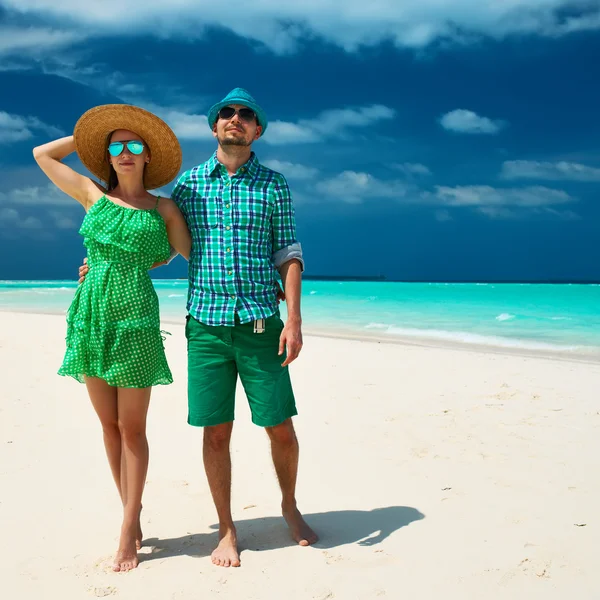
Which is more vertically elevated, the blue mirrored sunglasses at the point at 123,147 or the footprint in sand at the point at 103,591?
the blue mirrored sunglasses at the point at 123,147

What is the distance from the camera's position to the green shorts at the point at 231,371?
316cm

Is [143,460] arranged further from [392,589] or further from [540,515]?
[540,515]

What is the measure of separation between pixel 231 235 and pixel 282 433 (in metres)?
1.06

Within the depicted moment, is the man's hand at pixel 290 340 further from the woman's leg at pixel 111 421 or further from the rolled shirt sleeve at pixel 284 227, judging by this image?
the woman's leg at pixel 111 421

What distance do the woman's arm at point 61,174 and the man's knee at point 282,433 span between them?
147 centimetres

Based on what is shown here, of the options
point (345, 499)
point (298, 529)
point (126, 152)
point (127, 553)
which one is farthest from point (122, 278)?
point (345, 499)

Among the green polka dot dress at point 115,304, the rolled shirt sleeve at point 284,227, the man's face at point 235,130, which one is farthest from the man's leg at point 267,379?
the man's face at point 235,130

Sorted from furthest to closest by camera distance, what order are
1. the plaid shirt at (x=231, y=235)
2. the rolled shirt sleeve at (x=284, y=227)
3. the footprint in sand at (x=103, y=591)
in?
the rolled shirt sleeve at (x=284, y=227) < the plaid shirt at (x=231, y=235) < the footprint in sand at (x=103, y=591)

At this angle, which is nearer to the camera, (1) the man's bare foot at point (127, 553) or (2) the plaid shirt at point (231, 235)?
(1) the man's bare foot at point (127, 553)

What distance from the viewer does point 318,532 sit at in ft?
11.4

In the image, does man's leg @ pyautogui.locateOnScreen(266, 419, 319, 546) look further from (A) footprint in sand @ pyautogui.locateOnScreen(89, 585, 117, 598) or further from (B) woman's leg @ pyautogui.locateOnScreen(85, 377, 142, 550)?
(A) footprint in sand @ pyautogui.locateOnScreen(89, 585, 117, 598)

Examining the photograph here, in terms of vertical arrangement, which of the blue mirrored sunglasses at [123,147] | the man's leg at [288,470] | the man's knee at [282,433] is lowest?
the man's leg at [288,470]

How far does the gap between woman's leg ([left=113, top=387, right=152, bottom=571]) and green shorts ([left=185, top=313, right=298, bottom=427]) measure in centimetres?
26

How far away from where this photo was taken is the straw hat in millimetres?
3086
